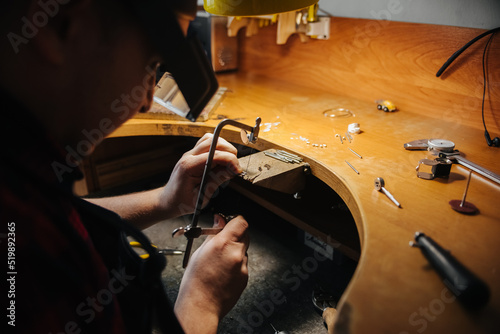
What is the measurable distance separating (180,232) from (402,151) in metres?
0.79

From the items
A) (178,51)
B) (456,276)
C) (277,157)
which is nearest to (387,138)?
(277,157)

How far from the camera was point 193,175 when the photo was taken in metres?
1.09

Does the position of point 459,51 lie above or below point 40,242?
above

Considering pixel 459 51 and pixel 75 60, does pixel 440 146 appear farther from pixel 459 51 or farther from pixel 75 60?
pixel 75 60

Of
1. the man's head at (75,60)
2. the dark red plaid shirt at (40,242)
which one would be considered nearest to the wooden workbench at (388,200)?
the dark red plaid shirt at (40,242)

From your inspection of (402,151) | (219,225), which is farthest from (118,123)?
(402,151)

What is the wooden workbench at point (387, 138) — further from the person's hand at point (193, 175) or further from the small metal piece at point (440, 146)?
the person's hand at point (193, 175)

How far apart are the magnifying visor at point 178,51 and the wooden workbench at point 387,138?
43 cm

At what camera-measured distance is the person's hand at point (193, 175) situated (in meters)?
1.08

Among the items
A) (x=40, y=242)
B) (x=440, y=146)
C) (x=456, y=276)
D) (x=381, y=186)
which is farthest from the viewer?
(x=440, y=146)

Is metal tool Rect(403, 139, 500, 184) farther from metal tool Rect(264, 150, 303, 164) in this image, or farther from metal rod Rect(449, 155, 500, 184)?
metal tool Rect(264, 150, 303, 164)

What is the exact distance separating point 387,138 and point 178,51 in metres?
1.01

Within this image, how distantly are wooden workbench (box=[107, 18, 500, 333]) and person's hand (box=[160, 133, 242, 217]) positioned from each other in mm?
262

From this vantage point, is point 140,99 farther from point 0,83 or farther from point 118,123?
point 0,83
